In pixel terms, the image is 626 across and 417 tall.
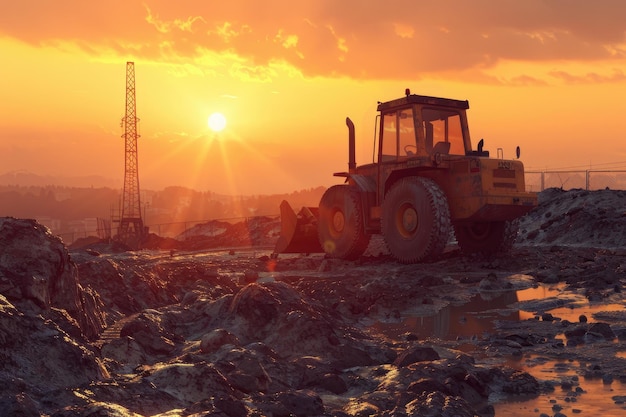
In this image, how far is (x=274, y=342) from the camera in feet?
21.4

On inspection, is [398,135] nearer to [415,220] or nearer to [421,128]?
[421,128]

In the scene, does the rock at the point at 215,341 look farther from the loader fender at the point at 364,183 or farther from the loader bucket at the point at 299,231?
the loader bucket at the point at 299,231

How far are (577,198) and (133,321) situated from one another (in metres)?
20.0

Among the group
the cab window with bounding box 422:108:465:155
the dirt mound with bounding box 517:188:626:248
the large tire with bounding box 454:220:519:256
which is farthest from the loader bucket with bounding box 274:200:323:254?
the dirt mound with bounding box 517:188:626:248

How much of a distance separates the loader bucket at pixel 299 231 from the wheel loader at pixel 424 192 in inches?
27.2

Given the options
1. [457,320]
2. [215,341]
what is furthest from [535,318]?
[215,341]

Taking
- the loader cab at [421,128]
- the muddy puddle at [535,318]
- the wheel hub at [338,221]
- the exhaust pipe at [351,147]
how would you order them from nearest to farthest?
1. the muddy puddle at [535,318]
2. the loader cab at [421,128]
3. the wheel hub at [338,221]
4. the exhaust pipe at [351,147]

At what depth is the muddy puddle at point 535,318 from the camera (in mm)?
4711

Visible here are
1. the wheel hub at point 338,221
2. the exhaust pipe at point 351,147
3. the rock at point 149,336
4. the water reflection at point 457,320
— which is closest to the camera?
the rock at point 149,336

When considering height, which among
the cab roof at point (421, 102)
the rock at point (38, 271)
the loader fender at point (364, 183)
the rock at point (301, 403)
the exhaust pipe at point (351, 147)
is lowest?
the rock at point (301, 403)

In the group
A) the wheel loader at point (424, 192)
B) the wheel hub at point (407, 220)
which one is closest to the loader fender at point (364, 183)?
the wheel loader at point (424, 192)

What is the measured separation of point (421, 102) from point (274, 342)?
8.55 metres

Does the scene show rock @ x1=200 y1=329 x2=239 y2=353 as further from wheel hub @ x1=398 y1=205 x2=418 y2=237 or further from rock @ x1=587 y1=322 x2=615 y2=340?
wheel hub @ x1=398 y1=205 x2=418 y2=237

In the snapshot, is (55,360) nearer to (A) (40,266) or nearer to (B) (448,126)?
(A) (40,266)
